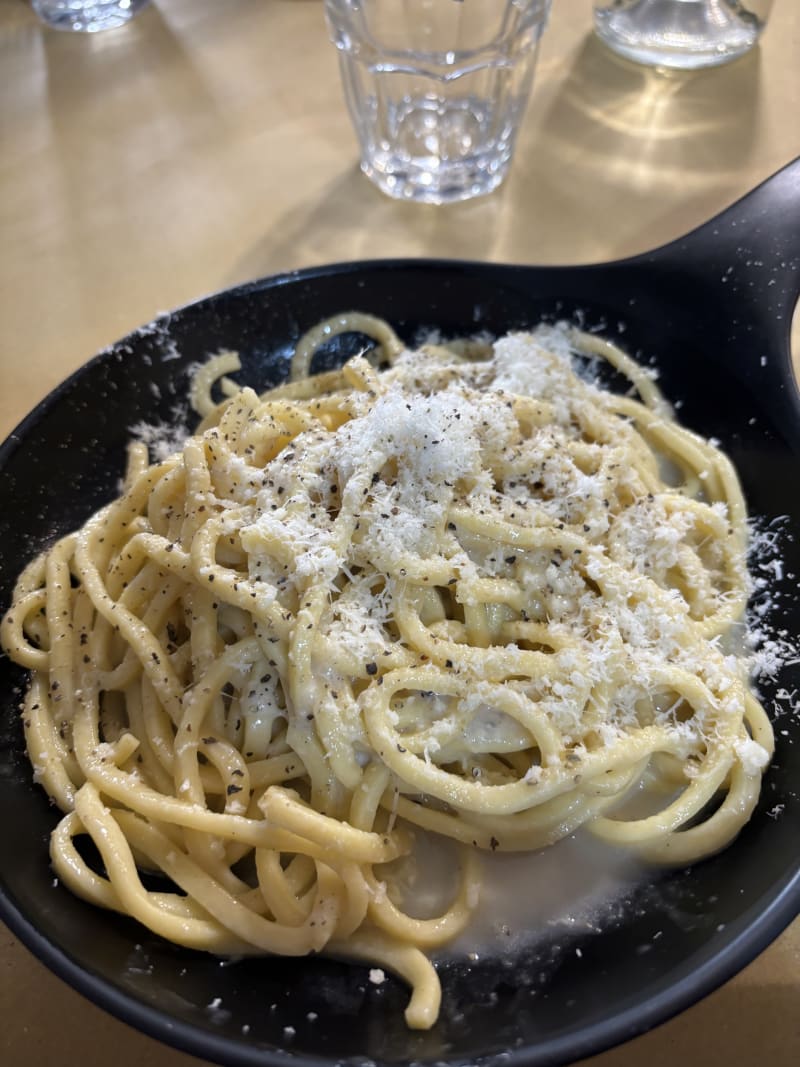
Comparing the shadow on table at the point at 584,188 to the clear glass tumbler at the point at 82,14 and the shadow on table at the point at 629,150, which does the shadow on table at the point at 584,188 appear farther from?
the clear glass tumbler at the point at 82,14

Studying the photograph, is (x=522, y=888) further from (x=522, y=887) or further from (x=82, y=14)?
(x=82, y=14)

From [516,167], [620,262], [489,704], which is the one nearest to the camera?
[489,704]

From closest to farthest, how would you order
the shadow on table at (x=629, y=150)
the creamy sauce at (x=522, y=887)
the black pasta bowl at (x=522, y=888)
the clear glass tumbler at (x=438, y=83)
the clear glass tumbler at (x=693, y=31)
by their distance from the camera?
the black pasta bowl at (x=522, y=888)
the creamy sauce at (x=522, y=887)
the clear glass tumbler at (x=438, y=83)
the shadow on table at (x=629, y=150)
the clear glass tumbler at (x=693, y=31)

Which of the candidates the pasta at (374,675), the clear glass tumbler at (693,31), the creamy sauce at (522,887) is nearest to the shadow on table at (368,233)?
the clear glass tumbler at (693,31)

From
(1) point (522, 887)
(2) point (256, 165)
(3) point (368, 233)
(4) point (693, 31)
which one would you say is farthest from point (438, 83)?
(1) point (522, 887)

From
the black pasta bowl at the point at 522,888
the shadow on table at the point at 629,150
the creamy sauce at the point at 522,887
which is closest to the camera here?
the black pasta bowl at the point at 522,888

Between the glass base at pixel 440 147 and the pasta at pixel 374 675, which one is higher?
the glass base at pixel 440 147

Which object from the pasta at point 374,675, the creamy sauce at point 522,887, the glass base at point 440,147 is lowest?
the creamy sauce at point 522,887

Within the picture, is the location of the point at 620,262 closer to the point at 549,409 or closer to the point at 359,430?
the point at 549,409

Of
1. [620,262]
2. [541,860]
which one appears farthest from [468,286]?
[541,860]
